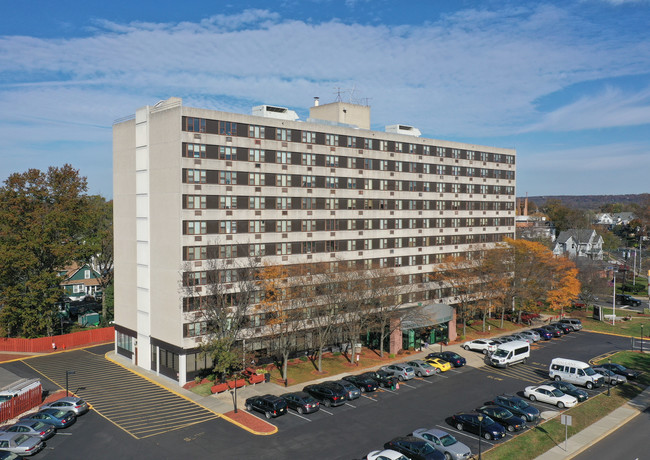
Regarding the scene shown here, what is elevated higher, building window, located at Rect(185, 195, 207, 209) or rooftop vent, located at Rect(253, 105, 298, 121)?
rooftop vent, located at Rect(253, 105, 298, 121)

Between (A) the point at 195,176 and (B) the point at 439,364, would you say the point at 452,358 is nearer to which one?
(B) the point at 439,364

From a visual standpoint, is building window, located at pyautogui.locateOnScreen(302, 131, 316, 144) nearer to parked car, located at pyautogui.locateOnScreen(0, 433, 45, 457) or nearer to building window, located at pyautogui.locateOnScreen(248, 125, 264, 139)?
building window, located at pyautogui.locateOnScreen(248, 125, 264, 139)

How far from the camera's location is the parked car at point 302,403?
1605 inches

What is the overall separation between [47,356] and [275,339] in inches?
1206

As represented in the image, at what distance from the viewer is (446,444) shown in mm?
32188

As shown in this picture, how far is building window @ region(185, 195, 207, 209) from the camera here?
4956 centimetres

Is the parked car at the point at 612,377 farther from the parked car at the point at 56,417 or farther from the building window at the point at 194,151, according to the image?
the parked car at the point at 56,417

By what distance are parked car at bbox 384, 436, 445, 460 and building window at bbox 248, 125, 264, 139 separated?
3489cm

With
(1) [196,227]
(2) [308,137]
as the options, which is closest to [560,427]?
(1) [196,227]

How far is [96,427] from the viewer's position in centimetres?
3869

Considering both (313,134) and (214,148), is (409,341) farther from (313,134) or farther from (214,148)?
(214,148)

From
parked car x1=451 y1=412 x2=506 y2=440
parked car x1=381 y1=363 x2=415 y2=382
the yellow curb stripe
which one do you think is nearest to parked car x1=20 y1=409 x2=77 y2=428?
the yellow curb stripe

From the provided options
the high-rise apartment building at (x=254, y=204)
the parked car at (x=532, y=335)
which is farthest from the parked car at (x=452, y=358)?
the parked car at (x=532, y=335)

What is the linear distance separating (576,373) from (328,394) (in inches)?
1028
